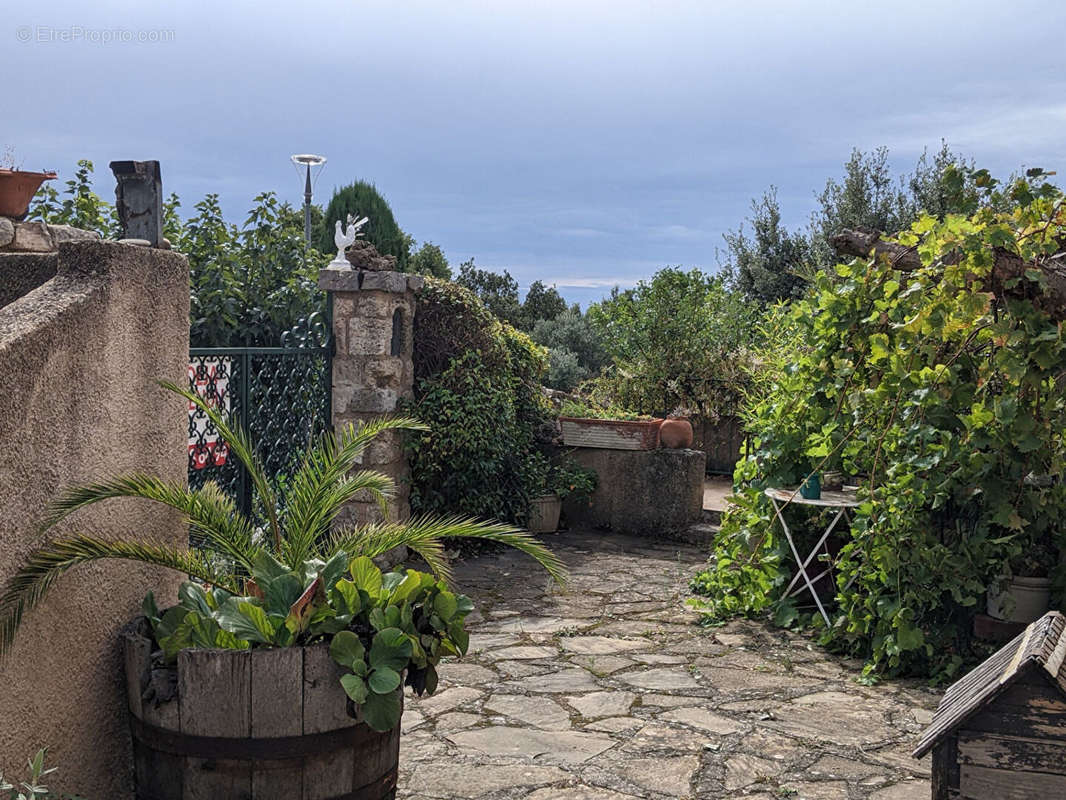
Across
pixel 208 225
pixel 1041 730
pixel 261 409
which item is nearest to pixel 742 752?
pixel 1041 730

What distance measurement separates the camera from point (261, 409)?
5938 millimetres

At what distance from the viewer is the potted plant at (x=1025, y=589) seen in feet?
15.0

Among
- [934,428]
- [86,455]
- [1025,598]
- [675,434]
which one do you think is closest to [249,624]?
[86,455]

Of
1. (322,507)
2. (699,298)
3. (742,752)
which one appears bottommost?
(742,752)

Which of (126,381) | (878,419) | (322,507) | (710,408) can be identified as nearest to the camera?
(126,381)

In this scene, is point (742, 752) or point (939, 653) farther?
point (939, 653)

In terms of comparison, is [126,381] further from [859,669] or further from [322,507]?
[859,669]

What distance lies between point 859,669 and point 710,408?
6.28 m

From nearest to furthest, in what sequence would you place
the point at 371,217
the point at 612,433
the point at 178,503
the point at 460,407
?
the point at 178,503, the point at 460,407, the point at 612,433, the point at 371,217

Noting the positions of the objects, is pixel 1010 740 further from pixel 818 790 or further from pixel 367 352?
pixel 367 352

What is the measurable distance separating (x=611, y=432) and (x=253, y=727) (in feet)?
20.3

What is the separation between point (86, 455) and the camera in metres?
2.68

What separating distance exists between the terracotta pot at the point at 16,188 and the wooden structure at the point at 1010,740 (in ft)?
17.1

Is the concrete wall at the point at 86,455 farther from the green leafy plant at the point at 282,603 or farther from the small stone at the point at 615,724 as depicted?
the small stone at the point at 615,724
